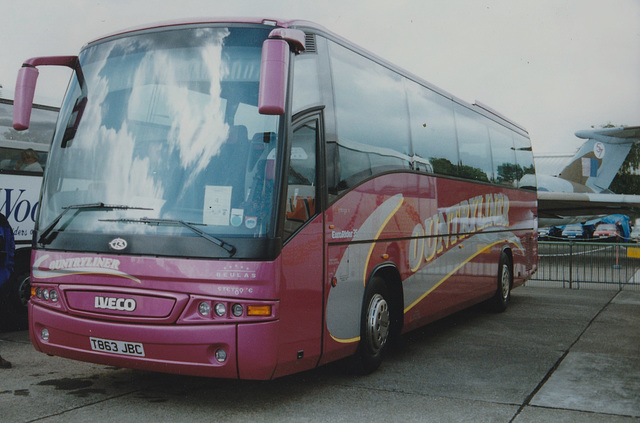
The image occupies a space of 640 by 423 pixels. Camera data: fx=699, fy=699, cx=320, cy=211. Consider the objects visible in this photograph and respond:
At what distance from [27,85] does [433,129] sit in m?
4.70

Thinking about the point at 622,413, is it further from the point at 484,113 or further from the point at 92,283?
the point at 484,113

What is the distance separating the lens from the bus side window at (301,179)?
208 inches

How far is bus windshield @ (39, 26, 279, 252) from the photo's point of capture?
16.6ft

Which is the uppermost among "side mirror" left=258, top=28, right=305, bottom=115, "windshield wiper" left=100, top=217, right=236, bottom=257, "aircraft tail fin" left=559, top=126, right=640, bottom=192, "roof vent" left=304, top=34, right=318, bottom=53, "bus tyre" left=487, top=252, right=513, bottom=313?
"aircraft tail fin" left=559, top=126, right=640, bottom=192

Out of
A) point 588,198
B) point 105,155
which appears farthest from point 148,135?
point 588,198

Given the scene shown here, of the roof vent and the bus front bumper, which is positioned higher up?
the roof vent

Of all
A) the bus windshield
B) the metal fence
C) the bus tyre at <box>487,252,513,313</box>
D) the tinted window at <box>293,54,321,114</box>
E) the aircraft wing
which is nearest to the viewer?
the bus windshield

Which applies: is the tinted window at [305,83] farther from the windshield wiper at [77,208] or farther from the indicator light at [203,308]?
the indicator light at [203,308]

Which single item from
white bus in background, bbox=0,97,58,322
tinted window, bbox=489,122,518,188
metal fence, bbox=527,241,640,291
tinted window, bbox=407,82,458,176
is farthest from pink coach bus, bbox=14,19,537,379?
metal fence, bbox=527,241,640,291

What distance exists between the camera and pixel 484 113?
36.8 ft

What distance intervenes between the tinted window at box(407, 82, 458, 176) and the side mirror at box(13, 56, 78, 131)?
3751mm

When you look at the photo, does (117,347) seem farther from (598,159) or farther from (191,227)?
(598,159)

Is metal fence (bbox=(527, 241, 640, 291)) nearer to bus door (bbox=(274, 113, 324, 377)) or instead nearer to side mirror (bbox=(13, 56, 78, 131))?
bus door (bbox=(274, 113, 324, 377))

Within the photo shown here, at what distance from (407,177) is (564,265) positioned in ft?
39.9
